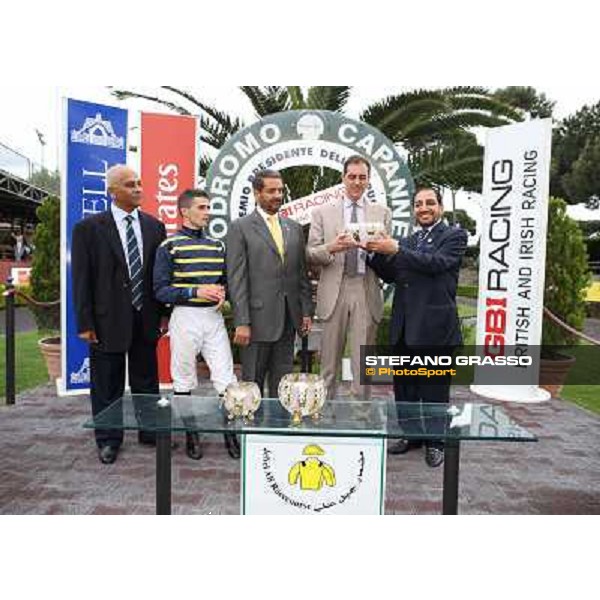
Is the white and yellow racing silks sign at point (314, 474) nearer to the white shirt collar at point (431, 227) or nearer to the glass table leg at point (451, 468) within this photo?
the glass table leg at point (451, 468)

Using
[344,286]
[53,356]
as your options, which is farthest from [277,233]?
[53,356]

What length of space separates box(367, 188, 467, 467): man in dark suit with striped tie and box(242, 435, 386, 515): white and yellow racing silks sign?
120 cm

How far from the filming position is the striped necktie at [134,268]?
3427 mm

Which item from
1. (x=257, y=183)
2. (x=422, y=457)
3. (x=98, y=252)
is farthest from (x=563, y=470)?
(x=98, y=252)

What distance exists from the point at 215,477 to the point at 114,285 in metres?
1.19

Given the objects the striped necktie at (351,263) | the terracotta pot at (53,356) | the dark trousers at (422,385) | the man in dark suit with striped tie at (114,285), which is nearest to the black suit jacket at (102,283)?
the man in dark suit with striped tie at (114,285)

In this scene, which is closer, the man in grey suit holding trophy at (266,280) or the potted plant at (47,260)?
the man in grey suit holding trophy at (266,280)

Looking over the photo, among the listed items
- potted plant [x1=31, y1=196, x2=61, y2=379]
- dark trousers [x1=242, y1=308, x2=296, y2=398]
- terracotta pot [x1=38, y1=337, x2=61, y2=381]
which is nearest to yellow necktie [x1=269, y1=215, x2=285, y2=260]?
dark trousers [x1=242, y1=308, x2=296, y2=398]

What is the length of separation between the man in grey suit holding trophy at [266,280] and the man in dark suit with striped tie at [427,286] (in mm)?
468

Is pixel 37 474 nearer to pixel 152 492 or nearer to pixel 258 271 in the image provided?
pixel 152 492

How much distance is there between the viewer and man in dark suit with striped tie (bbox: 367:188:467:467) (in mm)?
3343

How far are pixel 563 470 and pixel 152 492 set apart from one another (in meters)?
2.31

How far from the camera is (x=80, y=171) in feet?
14.6

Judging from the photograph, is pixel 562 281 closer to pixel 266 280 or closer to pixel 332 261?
pixel 332 261
